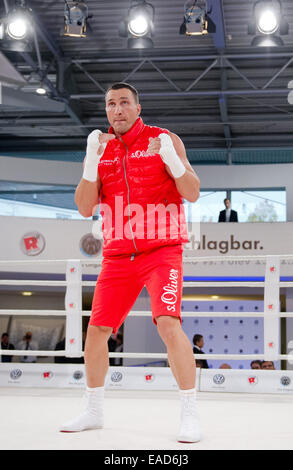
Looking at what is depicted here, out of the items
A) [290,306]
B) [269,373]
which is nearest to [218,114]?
[290,306]

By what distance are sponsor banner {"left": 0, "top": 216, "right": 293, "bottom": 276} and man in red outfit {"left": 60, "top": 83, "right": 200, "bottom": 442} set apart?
762 centimetres

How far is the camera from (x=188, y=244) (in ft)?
32.3

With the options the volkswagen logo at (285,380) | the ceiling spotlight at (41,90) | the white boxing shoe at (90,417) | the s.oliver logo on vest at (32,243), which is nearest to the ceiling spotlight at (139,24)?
the ceiling spotlight at (41,90)

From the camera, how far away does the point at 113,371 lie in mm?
3631

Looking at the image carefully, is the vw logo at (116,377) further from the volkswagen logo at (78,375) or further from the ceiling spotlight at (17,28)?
the ceiling spotlight at (17,28)

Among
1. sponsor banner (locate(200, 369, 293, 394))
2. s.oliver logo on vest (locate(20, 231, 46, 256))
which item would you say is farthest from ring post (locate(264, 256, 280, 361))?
s.oliver logo on vest (locate(20, 231, 46, 256))

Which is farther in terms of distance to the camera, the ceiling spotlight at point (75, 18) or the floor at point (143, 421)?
the ceiling spotlight at point (75, 18)

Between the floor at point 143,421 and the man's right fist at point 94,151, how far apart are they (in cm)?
97

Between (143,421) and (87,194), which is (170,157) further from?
(143,421)

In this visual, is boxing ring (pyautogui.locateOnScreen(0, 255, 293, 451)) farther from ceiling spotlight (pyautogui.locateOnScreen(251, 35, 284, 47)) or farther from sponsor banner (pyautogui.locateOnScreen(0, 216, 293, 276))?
sponsor banner (pyautogui.locateOnScreen(0, 216, 293, 276))

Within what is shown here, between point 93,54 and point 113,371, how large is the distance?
611cm

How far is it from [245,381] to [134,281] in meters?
1.79

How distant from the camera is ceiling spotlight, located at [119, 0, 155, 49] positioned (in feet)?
20.5

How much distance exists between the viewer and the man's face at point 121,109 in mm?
2123
